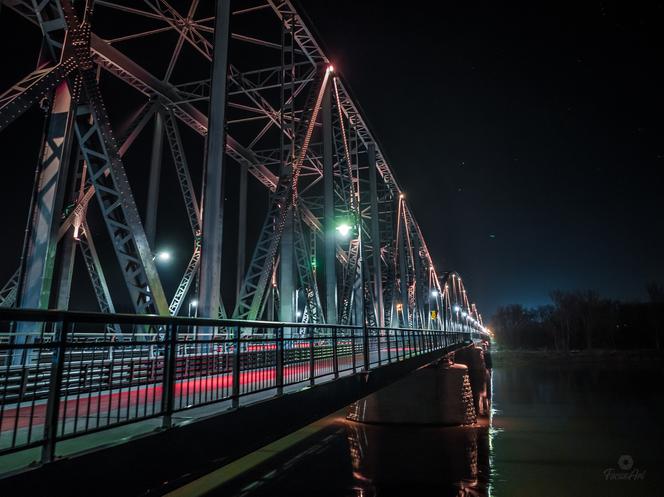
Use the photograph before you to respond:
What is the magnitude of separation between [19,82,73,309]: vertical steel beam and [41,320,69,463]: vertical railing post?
314 centimetres

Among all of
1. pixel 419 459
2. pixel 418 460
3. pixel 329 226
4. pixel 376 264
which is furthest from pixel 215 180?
pixel 419 459

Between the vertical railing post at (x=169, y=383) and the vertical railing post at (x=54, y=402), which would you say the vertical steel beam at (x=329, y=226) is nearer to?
the vertical railing post at (x=169, y=383)

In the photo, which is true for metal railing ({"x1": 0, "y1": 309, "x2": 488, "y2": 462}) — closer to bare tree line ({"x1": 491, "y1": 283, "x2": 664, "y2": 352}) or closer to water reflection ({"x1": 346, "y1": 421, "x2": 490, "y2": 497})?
water reflection ({"x1": 346, "y1": 421, "x2": 490, "y2": 497})

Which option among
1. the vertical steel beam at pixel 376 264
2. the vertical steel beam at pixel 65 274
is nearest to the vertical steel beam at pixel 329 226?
the vertical steel beam at pixel 376 264

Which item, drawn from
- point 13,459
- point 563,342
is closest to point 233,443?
point 13,459

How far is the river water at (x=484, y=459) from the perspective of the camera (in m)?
15.7

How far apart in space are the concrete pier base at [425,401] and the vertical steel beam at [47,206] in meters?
21.5

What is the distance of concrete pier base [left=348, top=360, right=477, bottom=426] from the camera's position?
24.7 meters

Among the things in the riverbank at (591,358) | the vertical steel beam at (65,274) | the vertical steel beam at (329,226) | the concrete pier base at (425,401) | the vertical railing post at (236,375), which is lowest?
the riverbank at (591,358)

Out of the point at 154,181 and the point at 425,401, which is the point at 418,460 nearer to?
the point at 425,401

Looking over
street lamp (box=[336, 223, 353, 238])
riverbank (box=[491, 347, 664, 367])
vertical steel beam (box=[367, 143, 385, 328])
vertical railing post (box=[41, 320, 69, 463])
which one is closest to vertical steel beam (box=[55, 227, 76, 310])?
vertical railing post (box=[41, 320, 69, 463])

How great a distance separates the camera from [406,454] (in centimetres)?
1969

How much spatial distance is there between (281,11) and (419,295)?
90.0 ft

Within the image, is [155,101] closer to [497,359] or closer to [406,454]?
[406,454]
